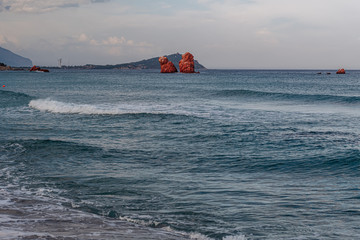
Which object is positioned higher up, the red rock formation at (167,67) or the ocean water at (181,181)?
the red rock formation at (167,67)

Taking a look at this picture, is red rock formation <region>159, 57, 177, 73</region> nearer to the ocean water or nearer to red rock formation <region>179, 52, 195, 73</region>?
red rock formation <region>179, 52, 195, 73</region>

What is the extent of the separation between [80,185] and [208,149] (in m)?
6.52

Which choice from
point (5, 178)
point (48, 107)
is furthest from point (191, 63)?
point (5, 178)

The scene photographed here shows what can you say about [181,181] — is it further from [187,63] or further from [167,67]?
[167,67]

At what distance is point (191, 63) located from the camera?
167375mm

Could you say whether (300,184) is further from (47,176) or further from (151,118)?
(151,118)

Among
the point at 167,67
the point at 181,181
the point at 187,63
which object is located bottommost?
the point at 181,181

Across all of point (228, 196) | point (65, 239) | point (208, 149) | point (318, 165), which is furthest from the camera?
point (208, 149)

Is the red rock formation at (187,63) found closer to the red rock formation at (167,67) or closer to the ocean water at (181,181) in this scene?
the red rock formation at (167,67)

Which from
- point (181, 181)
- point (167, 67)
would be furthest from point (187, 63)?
point (181, 181)

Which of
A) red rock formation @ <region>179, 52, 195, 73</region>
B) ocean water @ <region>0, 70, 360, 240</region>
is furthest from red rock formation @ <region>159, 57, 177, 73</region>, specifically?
ocean water @ <region>0, 70, 360, 240</region>

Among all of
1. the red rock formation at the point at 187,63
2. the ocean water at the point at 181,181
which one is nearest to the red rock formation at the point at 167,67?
the red rock formation at the point at 187,63

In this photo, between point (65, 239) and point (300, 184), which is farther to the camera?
point (300, 184)

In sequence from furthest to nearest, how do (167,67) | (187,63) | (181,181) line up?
1. (167,67)
2. (187,63)
3. (181,181)
